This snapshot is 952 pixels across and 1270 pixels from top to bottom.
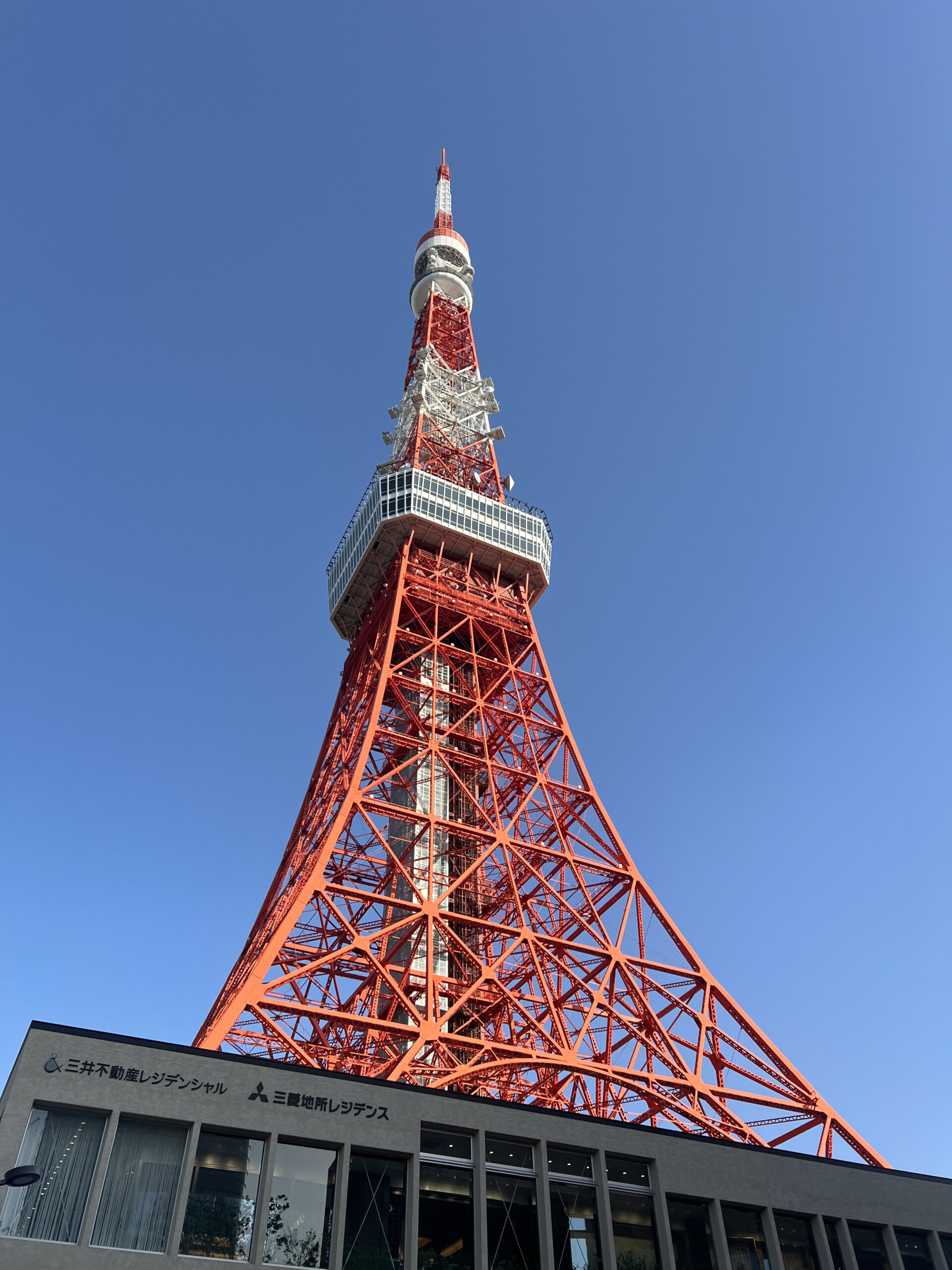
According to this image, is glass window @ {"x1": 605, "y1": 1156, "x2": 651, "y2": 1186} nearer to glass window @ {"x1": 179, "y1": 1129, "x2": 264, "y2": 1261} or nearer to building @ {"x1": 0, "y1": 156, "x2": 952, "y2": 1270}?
building @ {"x1": 0, "y1": 156, "x2": 952, "y2": 1270}

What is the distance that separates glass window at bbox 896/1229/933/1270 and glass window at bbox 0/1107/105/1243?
14.0 meters

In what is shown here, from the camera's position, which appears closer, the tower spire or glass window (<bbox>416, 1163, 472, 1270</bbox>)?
glass window (<bbox>416, 1163, 472, 1270</bbox>)

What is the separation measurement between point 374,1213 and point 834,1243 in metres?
8.43

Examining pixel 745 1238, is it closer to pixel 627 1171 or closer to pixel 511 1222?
pixel 627 1171

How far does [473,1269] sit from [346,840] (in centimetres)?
1374

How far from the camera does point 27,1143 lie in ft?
43.9

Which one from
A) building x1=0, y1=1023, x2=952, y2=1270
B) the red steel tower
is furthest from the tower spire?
building x1=0, y1=1023, x2=952, y2=1270

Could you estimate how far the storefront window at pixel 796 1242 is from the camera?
16703mm

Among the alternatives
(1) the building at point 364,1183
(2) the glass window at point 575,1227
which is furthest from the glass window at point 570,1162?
(2) the glass window at point 575,1227

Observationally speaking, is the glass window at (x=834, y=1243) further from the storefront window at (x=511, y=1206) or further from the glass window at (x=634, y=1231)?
the storefront window at (x=511, y=1206)

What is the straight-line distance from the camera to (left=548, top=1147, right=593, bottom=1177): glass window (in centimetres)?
1602

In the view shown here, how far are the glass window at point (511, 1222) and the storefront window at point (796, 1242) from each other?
4.55 meters

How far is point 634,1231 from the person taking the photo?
52.3 feet

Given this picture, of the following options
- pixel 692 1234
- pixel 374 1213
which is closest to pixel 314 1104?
pixel 374 1213
